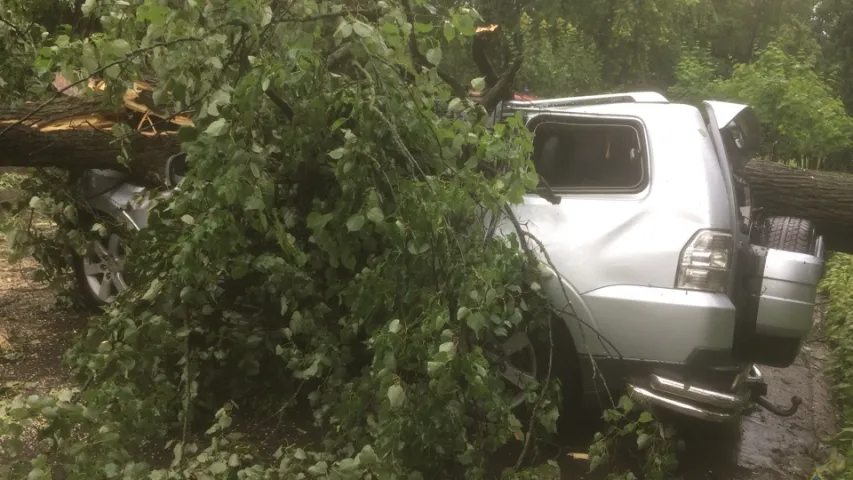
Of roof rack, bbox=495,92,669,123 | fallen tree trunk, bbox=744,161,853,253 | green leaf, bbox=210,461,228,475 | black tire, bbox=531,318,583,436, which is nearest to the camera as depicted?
green leaf, bbox=210,461,228,475

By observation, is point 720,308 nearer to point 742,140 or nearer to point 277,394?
point 742,140

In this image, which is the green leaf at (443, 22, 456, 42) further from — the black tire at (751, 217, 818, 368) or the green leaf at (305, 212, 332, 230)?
the black tire at (751, 217, 818, 368)

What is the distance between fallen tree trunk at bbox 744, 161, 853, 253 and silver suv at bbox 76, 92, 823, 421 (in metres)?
1.91

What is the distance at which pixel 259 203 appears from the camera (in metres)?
2.91

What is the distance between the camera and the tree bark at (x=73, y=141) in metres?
4.74

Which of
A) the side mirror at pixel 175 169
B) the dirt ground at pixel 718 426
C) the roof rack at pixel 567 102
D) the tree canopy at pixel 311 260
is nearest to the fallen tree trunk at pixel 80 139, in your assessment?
the side mirror at pixel 175 169

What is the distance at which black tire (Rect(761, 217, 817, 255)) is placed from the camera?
4434 millimetres

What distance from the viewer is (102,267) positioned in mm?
5547

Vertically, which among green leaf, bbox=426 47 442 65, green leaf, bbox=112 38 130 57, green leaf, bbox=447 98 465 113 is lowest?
green leaf, bbox=447 98 465 113

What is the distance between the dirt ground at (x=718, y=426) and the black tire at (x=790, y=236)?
1.21 m

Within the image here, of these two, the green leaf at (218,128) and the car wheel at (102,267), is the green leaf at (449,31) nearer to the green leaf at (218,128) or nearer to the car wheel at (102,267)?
the green leaf at (218,128)

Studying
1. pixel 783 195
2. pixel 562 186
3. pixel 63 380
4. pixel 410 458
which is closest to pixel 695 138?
pixel 562 186

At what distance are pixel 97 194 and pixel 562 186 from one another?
11.3 feet

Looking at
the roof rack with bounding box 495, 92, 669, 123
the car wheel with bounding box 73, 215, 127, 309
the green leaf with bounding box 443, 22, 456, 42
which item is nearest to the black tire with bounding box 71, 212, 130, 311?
the car wheel with bounding box 73, 215, 127, 309
